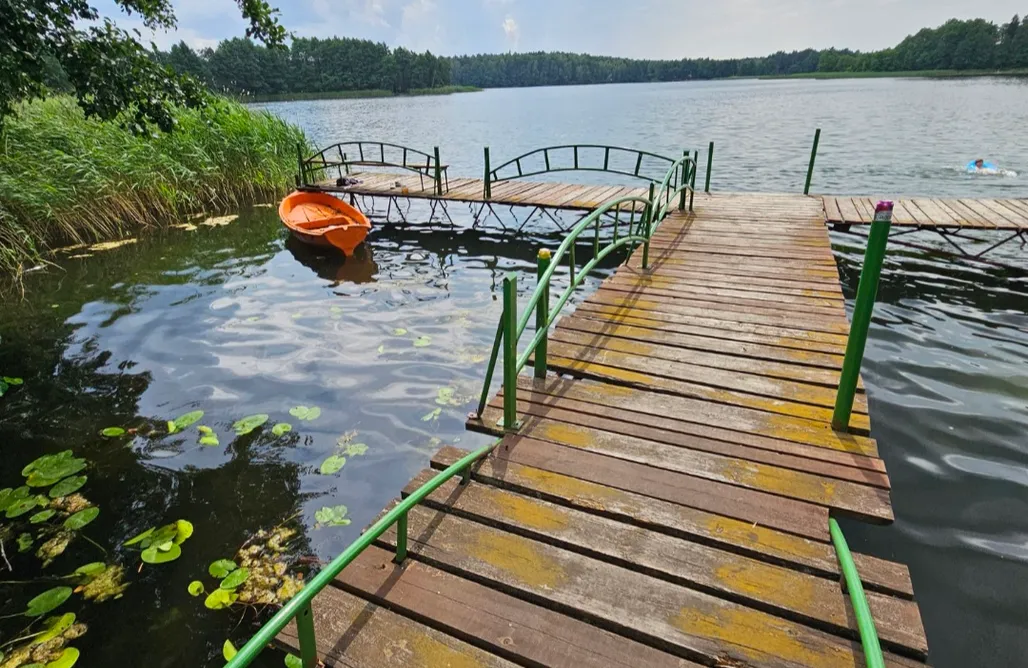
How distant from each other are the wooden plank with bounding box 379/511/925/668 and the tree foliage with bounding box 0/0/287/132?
6.07 m

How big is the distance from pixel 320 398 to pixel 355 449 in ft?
3.44

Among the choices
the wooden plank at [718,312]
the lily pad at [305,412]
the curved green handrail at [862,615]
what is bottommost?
the lily pad at [305,412]

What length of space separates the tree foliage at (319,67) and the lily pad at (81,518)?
64352 mm

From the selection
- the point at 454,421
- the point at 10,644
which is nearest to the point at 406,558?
the point at 10,644

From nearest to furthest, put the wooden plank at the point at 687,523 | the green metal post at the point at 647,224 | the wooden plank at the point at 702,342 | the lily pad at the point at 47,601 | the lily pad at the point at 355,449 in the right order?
the wooden plank at the point at 687,523 → the lily pad at the point at 47,601 → the wooden plank at the point at 702,342 → the lily pad at the point at 355,449 → the green metal post at the point at 647,224

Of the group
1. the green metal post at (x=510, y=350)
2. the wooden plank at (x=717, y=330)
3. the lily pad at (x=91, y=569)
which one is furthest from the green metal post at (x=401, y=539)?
the wooden plank at (x=717, y=330)

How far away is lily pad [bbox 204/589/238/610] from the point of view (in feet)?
11.2

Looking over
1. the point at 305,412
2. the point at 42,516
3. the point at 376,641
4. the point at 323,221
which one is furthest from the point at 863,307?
the point at 323,221

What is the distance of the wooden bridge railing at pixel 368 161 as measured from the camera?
12.0 m

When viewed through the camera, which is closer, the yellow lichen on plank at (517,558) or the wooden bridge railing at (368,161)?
the yellow lichen on plank at (517,558)

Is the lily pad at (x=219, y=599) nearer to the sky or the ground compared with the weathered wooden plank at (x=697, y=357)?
nearer to the ground

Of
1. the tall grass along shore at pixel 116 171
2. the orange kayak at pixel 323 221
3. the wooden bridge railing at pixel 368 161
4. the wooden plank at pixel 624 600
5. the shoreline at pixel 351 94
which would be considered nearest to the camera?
the wooden plank at pixel 624 600

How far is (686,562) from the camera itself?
240cm

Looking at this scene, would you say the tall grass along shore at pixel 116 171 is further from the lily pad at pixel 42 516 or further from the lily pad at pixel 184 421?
the lily pad at pixel 42 516
